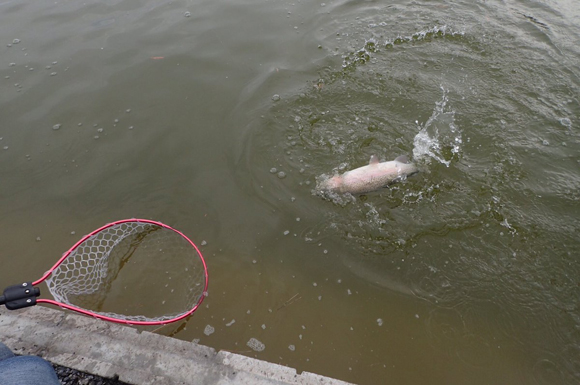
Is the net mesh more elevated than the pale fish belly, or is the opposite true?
the pale fish belly

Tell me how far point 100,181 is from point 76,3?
20.4ft

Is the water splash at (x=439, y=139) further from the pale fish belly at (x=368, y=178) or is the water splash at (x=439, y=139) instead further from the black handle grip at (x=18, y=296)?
the black handle grip at (x=18, y=296)

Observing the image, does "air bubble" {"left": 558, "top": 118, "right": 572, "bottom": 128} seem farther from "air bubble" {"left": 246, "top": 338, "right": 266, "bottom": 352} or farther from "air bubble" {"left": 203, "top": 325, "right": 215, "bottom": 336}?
"air bubble" {"left": 203, "top": 325, "right": 215, "bottom": 336}

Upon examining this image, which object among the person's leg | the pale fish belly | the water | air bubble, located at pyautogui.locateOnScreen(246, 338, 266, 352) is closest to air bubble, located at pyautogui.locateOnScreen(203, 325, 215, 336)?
the water

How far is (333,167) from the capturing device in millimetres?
5027

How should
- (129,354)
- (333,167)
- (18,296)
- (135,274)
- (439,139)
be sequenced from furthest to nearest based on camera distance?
(439,139) < (333,167) < (135,274) < (129,354) < (18,296)

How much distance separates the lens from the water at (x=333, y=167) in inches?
144

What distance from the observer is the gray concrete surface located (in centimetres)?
290

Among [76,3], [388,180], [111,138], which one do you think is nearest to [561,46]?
[388,180]

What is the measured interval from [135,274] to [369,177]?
318 centimetres

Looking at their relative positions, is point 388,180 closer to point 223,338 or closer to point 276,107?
point 276,107

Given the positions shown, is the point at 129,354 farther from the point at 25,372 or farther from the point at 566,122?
the point at 566,122

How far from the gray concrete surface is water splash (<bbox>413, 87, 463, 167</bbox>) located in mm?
3485

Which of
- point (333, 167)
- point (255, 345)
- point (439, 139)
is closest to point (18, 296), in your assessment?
point (255, 345)
